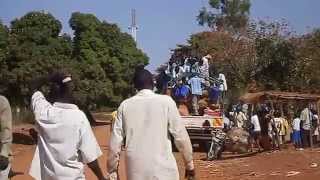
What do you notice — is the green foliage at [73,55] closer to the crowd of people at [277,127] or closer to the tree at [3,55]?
the tree at [3,55]

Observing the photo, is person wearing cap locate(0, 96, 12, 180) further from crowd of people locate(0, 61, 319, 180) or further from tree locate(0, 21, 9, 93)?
tree locate(0, 21, 9, 93)

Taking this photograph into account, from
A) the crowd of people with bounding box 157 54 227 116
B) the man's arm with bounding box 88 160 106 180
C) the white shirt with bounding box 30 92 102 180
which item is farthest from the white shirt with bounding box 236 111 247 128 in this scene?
the white shirt with bounding box 30 92 102 180

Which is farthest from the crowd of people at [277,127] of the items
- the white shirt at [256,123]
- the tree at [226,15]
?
the tree at [226,15]

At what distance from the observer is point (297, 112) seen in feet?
80.9

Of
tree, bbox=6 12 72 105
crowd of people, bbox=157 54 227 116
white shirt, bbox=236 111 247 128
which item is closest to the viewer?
crowd of people, bbox=157 54 227 116

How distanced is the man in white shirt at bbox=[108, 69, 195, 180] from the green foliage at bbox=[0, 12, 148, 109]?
19.5 m

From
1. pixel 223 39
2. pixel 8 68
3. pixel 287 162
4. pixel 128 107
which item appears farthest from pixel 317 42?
pixel 128 107

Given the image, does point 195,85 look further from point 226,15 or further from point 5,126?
point 226,15

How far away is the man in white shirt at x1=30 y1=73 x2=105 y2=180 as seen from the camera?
459cm

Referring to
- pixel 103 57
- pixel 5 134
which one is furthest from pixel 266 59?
pixel 5 134

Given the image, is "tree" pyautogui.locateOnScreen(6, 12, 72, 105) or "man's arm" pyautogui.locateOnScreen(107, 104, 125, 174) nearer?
"man's arm" pyautogui.locateOnScreen(107, 104, 125, 174)

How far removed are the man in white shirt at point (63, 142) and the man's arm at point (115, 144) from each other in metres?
0.20

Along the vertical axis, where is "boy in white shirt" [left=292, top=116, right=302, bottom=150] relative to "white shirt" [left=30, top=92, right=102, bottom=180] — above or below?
below

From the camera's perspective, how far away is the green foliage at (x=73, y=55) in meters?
27.3
